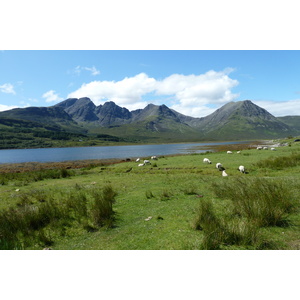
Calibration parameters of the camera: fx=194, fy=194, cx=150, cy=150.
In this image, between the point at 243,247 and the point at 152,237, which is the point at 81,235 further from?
the point at 243,247

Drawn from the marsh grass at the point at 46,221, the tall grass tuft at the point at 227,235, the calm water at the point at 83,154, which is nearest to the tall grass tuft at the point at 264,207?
the tall grass tuft at the point at 227,235

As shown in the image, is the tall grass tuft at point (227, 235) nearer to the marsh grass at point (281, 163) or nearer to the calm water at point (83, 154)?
the marsh grass at point (281, 163)

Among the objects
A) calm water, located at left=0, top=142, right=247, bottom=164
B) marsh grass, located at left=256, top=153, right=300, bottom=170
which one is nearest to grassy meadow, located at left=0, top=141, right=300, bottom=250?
marsh grass, located at left=256, top=153, right=300, bottom=170

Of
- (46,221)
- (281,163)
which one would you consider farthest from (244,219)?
(281,163)

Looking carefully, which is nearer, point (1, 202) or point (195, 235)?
point (195, 235)

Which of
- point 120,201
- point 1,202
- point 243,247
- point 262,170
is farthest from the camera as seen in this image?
point 262,170

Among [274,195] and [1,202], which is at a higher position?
[274,195]

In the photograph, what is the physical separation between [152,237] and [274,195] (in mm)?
6122

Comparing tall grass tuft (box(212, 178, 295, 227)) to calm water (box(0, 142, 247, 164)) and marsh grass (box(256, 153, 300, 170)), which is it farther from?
calm water (box(0, 142, 247, 164))

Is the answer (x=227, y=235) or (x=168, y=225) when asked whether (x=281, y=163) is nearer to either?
(x=168, y=225)

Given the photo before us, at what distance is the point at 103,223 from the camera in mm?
8680

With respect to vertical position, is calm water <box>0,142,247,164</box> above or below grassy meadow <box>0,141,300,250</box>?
below

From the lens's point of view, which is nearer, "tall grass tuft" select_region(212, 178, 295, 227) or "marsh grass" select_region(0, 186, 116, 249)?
"tall grass tuft" select_region(212, 178, 295, 227)

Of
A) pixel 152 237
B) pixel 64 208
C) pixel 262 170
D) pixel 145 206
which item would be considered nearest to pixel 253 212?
pixel 152 237
